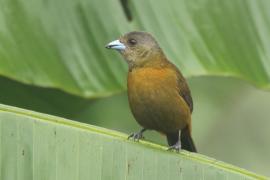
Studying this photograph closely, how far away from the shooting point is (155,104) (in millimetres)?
4641

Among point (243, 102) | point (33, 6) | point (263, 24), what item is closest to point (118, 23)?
point (33, 6)

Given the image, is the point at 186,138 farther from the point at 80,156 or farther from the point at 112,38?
the point at 80,156

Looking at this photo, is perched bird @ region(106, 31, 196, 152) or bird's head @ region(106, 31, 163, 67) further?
bird's head @ region(106, 31, 163, 67)

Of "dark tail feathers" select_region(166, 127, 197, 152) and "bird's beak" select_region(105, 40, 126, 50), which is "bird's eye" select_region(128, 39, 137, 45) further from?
"dark tail feathers" select_region(166, 127, 197, 152)

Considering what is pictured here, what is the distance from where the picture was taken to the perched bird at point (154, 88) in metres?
4.65

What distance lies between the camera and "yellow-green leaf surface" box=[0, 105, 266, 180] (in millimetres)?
3373

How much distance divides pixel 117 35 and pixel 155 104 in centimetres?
48

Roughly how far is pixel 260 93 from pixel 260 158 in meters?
0.64

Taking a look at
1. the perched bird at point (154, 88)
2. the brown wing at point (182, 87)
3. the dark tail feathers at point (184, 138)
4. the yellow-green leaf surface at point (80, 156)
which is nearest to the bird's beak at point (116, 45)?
the perched bird at point (154, 88)

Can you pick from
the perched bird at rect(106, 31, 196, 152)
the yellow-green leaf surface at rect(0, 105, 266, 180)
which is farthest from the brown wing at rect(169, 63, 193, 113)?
the yellow-green leaf surface at rect(0, 105, 266, 180)

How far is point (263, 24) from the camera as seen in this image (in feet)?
15.6

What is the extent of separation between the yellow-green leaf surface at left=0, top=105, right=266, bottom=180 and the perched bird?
34.5 inches

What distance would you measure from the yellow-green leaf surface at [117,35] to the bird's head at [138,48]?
5 cm

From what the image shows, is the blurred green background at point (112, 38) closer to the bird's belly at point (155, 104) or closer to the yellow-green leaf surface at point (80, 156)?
the bird's belly at point (155, 104)
